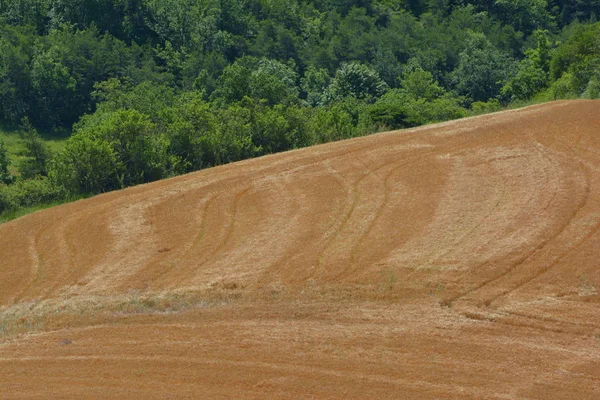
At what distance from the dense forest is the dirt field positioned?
49.4ft

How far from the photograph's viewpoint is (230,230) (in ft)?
121

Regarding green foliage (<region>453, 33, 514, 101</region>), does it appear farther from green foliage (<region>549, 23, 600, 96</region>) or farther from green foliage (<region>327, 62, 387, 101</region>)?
green foliage (<region>327, 62, 387, 101</region>)

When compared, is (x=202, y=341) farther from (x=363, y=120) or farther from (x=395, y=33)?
(x=395, y=33)

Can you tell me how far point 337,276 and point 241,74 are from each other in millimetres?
56764

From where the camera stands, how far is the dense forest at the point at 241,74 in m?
60.5

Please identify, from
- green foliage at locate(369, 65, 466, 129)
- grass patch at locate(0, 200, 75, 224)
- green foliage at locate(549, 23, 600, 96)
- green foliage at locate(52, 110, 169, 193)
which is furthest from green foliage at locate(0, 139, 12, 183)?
green foliage at locate(549, 23, 600, 96)

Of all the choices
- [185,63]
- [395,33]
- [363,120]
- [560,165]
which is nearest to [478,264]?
[560,165]

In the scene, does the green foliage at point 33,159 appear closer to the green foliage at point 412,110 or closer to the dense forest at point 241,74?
the dense forest at point 241,74

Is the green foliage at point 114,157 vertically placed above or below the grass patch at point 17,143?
above

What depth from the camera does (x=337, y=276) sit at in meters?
30.5

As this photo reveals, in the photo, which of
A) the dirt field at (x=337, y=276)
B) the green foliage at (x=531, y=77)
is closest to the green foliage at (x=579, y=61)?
the green foliage at (x=531, y=77)

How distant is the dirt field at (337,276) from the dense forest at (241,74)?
15.1 metres

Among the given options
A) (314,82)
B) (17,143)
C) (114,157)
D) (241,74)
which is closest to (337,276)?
(114,157)

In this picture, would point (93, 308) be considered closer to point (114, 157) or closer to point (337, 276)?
point (337, 276)
